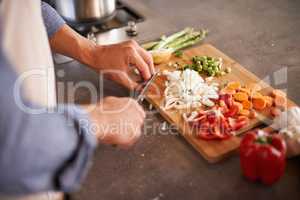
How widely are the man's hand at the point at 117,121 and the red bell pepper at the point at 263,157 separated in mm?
236

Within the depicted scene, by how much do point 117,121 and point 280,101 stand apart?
0.44m

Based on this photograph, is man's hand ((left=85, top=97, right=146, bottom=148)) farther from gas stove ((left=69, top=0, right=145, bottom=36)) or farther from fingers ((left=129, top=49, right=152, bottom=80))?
gas stove ((left=69, top=0, right=145, bottom=36))

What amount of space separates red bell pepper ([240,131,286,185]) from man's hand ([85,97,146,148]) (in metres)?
0.24

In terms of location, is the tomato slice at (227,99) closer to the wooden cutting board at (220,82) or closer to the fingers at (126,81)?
the wooden cutting board at (220,82)

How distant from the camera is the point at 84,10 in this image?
4.36 feet

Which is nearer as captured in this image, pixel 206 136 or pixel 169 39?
pixel 206 136

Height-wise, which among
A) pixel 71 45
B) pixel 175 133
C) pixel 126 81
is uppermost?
pixel 71 45

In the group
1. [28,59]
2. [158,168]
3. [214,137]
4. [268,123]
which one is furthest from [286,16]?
[28,59]

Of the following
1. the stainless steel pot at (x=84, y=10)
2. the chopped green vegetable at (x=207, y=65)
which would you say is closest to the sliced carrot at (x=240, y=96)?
the chopped green vegetable at (x=207, y=65)

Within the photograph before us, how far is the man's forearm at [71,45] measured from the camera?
1083 mm

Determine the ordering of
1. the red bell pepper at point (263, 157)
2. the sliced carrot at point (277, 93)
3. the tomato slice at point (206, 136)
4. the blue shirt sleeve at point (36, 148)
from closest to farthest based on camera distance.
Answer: the blue shirt sleeve at point (36, 148) → the red bell pepper at point (263, 157) → the tomato slice at point (206, 136) → the sliced carrot at point (277, 93)

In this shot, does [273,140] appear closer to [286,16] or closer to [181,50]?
[181,50]

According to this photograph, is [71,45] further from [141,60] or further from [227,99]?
[227,99]

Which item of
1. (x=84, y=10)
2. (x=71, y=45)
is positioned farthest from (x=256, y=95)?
(x=84, y=10)
